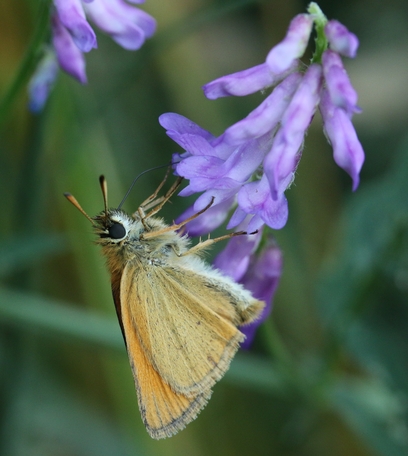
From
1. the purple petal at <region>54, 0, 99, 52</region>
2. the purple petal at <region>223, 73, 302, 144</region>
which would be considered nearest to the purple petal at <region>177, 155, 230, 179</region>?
the purple petal at <region>223, 73, 302, 144</region>

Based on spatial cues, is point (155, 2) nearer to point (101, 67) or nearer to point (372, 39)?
point (101, 67)

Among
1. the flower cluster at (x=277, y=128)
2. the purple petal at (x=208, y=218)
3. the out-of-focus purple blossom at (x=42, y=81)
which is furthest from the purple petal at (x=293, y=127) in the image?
the out-of-focus purple blossom at (x=42, y=81)

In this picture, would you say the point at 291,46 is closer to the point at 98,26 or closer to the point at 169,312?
the point at 98,26

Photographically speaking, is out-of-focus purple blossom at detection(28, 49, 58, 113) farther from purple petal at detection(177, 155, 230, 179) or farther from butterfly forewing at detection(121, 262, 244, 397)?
purple petal at detection(177, 155, 230, 179)

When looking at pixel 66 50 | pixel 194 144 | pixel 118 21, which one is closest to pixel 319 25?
pixel 194 144

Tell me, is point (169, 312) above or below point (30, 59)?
below

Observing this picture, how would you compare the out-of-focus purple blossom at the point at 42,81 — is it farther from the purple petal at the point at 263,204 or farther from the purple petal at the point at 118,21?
the purple petal at the point at 263,204
